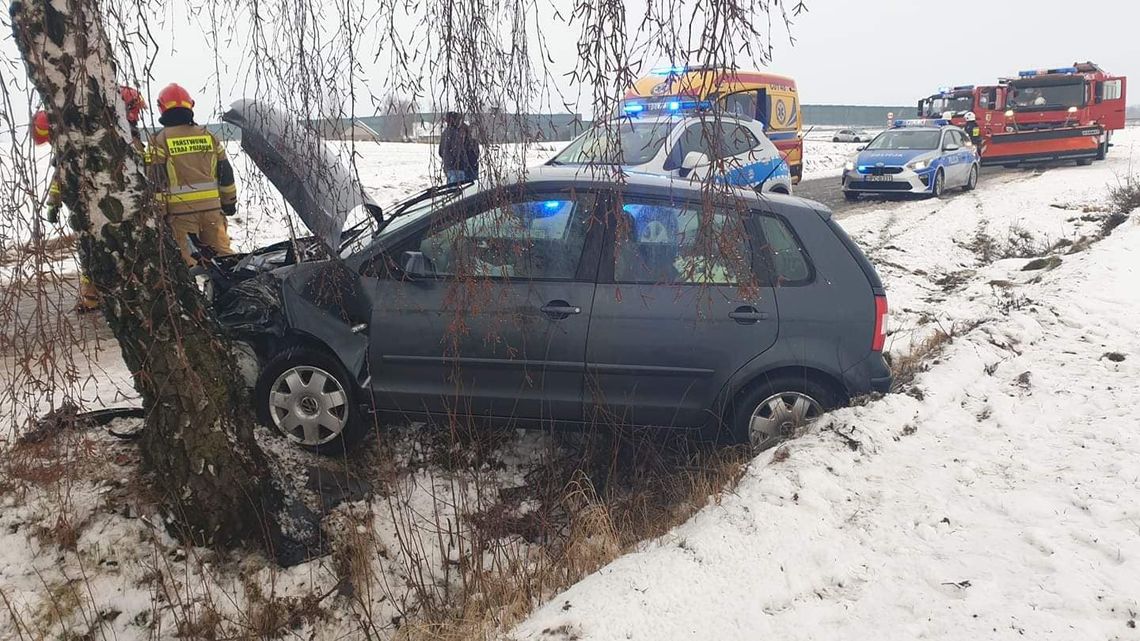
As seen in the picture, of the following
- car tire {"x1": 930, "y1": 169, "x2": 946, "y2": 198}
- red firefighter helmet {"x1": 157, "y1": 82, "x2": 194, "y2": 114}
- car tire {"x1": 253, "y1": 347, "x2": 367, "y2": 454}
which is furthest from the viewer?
car tire {"x1": 930, "y1": 169, "x2": 946, "y2": 198}

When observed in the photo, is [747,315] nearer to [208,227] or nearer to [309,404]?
[309,404]

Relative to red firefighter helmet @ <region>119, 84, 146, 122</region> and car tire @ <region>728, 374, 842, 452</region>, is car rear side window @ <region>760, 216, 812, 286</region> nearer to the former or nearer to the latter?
car tire @ <region>728, 374, 842, 452</region>

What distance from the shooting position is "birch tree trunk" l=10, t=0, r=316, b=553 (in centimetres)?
273

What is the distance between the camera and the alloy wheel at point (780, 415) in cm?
418

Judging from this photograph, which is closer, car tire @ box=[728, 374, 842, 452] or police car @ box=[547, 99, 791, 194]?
police car @ box=[547, 99, 791, 194]

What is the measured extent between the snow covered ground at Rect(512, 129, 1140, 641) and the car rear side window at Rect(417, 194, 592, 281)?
4.40 ft

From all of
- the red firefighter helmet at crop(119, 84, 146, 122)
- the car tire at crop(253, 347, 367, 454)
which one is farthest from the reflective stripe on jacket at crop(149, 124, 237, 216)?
the red firefighter helmet at crop(119, 84, 146, 122)

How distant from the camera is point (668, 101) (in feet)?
8.30

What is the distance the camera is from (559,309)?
4031 millimetres

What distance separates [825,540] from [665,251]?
63.5 inches

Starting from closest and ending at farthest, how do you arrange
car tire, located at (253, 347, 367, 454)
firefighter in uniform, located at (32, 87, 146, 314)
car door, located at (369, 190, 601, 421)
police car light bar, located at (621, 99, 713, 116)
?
police car light bar, located at (621, 99, 713, 116)
firefighter in uniform, located at (32, 87, 146, 314)
car door, located at (369, 190, 601, 421)
car tire, located at (253, 347, 367, 454)

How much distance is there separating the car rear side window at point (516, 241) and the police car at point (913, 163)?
1247 cm

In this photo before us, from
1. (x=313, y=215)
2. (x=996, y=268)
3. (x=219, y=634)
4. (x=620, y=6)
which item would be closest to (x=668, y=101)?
(x=620, y=6)

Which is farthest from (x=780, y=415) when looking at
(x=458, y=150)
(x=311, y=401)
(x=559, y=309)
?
(x=311, y=401)
